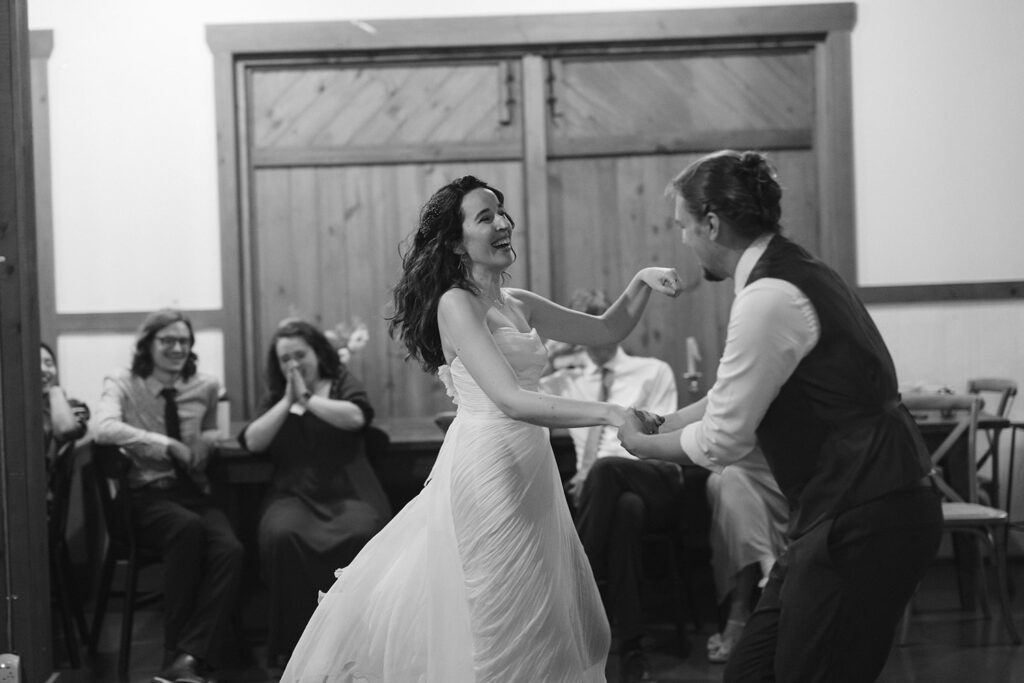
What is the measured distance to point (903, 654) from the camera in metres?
4.39

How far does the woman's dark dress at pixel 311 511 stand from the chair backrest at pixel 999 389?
9.77 ft

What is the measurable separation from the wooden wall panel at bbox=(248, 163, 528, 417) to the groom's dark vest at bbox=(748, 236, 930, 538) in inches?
152

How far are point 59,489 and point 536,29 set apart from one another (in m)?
3.18

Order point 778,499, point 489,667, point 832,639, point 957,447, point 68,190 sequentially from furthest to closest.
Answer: point 68,190 → point 957,447 → point 778,499 → point 489,667 → point 832,639

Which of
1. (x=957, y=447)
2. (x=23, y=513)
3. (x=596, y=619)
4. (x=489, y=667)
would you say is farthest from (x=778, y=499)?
(x=23, y=513)

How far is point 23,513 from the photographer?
380 cm

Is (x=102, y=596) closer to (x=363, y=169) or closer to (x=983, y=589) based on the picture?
(x=363, y=169)

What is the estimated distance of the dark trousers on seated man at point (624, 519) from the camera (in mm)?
4344

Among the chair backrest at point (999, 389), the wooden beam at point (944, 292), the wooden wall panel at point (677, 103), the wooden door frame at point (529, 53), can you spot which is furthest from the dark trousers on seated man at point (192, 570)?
the chair backrest at point (999, 389)

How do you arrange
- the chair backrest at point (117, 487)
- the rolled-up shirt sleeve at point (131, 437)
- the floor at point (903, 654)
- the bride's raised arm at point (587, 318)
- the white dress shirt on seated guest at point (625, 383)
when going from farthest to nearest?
the white dress shirt on seated guest at point (625, 383), the rolled-up shirt sleeve at point (131, 437), the chair backrest at point (117, 487), the floor at point (903, 654), the bride's raised arm at point (587, 318)

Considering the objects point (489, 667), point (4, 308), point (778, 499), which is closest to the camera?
point (489, 667)

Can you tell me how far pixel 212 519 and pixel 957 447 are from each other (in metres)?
3.11

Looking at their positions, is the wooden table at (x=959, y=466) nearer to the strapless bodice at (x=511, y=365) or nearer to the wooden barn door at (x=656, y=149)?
the wooden barn door at (x=656, y=149)

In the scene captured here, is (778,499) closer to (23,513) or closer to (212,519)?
(212,519)
